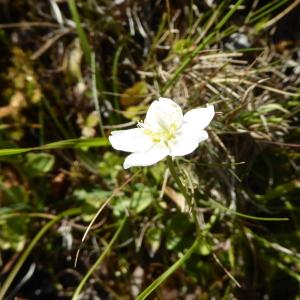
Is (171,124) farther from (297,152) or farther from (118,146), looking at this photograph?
(297,152)

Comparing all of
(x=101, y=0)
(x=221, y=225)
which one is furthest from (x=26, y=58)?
(x=221, y=225)

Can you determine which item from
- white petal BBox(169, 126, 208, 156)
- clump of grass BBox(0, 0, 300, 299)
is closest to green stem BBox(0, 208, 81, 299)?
clump of grass BBox(0, 0, 300, 299)

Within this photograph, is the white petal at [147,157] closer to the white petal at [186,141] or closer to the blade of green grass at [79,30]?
the white petal at [186,141]

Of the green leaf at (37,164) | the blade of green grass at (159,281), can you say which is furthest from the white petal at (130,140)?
the green leaf at (37,164)

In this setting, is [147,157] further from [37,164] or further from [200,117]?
[37,164]

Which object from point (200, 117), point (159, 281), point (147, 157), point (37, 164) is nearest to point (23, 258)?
point (37, 164)

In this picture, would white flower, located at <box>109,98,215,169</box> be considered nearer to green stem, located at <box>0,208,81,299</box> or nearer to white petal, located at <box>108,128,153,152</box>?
white petal, located at <box>108,128,153,152</box>

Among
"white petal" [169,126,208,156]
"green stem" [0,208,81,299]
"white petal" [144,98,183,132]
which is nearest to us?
"white petal" [169,126,208,156]
